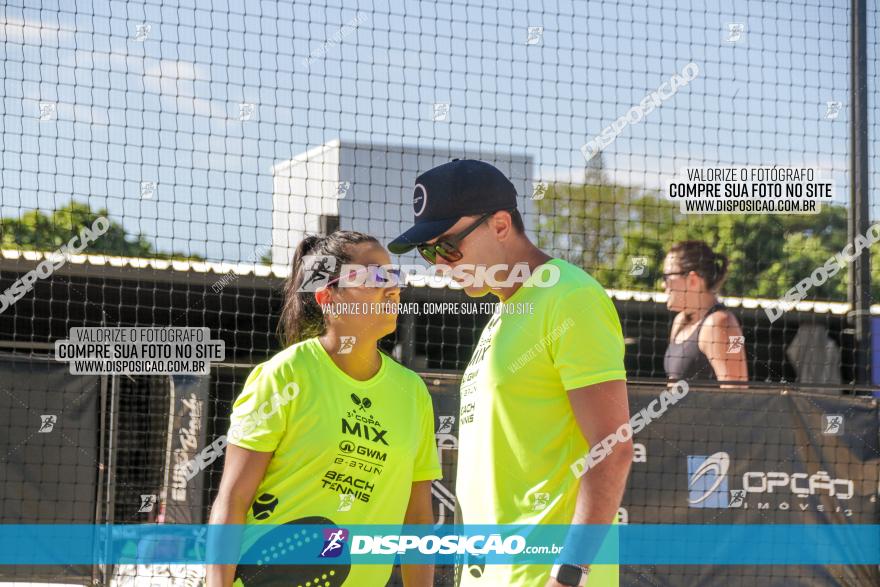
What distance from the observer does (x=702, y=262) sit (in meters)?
6.03

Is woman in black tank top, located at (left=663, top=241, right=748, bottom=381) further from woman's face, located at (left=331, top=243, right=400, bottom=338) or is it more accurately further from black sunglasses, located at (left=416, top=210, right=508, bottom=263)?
black sunglasses, located at (left=416, top=210, right=508, bottom=263)

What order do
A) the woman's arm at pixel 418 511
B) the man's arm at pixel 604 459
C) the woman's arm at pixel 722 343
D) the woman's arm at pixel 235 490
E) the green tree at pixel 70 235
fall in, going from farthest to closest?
the green tree at pixel 70 235
the woman's arm at pixel 722 343
the woman's arm at pixel 418 511
the woman's arm at pixel 235 490
the man's arm at pixel 604 459

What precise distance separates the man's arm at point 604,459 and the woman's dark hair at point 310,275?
826mm

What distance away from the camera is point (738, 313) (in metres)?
7.36

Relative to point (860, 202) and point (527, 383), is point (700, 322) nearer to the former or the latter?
point (860, 202)

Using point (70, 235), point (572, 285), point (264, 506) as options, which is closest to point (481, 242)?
point (572, 285)

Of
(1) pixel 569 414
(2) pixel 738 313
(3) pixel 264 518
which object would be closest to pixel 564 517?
(1) pixel 569 414

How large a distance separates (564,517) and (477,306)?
191 inches

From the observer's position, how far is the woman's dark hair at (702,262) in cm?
601

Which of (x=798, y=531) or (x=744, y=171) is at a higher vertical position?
(x=744, y=171)

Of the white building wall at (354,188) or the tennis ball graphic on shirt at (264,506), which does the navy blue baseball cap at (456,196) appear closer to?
the tennis ball graphic on shirt at (264,506)

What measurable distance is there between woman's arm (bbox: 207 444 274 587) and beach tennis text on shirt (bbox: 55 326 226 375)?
2.94 m

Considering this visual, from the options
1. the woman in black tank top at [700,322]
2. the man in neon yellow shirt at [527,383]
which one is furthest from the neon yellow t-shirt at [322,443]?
the woman in black tank top at [700,322]

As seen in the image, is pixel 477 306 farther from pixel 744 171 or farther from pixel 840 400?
pixel 840 400
